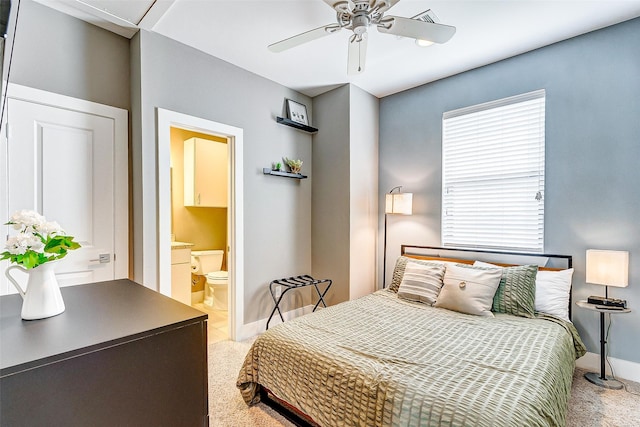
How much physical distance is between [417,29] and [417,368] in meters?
1.95

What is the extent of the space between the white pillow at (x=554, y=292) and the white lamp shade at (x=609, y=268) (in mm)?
207

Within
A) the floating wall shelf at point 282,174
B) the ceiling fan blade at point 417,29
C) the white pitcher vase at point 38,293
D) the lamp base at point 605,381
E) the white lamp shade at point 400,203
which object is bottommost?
the lamp base at point 605,381

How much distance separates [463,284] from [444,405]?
4.70ft

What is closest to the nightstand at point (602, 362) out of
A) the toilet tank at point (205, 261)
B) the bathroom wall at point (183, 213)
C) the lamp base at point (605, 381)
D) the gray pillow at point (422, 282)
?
the lamp base at point (605, 381)

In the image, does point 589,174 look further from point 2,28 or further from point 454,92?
point 2,28

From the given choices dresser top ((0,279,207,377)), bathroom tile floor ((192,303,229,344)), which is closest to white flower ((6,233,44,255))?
dresser top ((0,279,207,377))

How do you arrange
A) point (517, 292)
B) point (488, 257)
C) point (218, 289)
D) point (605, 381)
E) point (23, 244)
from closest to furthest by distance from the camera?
point (23, 244) → point (605, 381) → point (517, 292) → point (488, 257) → point (218, 289)

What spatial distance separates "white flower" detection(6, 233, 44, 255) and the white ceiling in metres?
1.92

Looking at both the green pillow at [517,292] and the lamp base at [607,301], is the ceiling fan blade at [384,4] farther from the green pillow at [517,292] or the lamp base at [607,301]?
the lamp base at [607,301]

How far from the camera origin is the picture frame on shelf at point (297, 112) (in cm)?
357

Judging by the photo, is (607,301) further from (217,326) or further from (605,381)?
(217,326)

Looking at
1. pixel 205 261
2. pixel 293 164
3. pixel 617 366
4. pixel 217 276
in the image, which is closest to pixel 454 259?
pixel 617 366

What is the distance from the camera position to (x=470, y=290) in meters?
2.48

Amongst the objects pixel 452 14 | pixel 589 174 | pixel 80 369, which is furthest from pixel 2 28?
pixel 589 174
